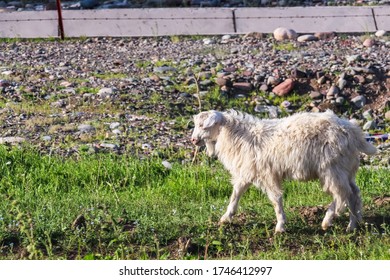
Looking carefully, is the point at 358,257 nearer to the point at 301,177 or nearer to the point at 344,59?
the point at 301,177

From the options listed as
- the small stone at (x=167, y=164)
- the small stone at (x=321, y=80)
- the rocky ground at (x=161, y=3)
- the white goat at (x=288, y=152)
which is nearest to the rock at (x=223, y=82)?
the small stone at (x=321, y=80)

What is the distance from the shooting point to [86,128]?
464 inches

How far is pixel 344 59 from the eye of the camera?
14.1m

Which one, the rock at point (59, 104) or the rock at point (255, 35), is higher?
the rock at point (255, 35)

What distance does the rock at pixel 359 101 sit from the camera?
12.8 m

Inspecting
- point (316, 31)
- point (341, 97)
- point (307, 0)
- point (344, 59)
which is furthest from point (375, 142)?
point (307, 0)

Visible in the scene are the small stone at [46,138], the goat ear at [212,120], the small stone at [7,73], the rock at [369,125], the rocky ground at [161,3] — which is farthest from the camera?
the rocky ground at [161,3]

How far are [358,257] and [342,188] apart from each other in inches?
29.2

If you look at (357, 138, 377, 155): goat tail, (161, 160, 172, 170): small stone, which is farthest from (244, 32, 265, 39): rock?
(357, 138, 377, 155): goat tail

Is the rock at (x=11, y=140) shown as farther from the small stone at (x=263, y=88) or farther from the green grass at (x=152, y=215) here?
the small stone at (x=263, y=88)

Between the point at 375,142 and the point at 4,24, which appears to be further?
the point at 4,24

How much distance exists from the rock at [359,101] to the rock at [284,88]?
2.73 ft

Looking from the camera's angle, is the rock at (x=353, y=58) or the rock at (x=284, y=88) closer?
the rock at (x=284, y=88)

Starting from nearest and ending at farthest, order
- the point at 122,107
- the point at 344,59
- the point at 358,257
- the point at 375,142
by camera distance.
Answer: the point at 358,257 → the point at 375,142 → the point at 122,107 → the point at 344,59
